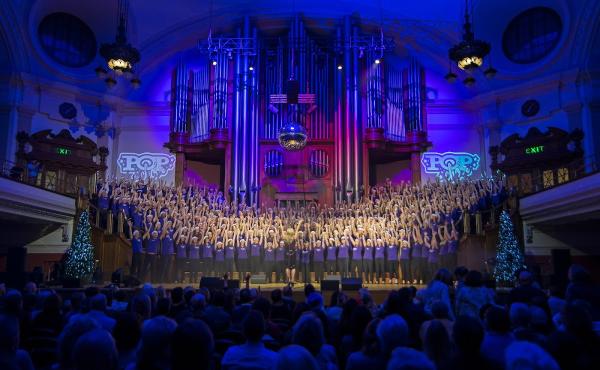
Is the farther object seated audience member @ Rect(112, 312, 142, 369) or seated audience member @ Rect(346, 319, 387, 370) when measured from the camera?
seated audience member @ Rect(112, 312, 142, 369)

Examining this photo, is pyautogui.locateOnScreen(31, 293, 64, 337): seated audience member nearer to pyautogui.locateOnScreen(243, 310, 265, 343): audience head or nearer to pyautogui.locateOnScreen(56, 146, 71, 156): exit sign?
pyautogui.locateOnScreen(243, 310, 265, 343): audience head

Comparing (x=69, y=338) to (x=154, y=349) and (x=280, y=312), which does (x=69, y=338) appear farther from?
(x=280, y=312)

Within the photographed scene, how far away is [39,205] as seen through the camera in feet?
36.9

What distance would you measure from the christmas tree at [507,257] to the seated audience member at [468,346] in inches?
316

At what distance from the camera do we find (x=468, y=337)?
7.83ft

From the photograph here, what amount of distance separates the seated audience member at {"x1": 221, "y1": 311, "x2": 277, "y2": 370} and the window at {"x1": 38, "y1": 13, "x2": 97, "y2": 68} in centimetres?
1589

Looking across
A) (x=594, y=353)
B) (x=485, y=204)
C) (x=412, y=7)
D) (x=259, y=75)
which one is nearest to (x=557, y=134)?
(x=485, y=204)

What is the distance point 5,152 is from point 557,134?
16233 millimetres

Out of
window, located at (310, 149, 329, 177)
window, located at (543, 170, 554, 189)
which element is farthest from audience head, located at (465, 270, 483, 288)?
window, located at (310, 149, 329, 177)

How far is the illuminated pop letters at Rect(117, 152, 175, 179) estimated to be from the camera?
17344 mm

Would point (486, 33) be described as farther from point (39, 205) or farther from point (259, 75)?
point (39, 205)

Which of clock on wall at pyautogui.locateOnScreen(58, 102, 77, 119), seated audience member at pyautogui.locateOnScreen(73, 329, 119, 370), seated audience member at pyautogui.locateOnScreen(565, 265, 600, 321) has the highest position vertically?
clock on wall at pyautogui.locateOnScreen(58, 102, 77, 119)

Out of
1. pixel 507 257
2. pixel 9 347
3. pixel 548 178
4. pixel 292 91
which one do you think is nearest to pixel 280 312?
pixel 9 347

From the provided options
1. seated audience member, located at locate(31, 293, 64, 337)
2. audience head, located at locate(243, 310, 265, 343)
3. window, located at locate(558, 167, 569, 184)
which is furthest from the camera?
window, located at locate(558, 167, 569, 184)
